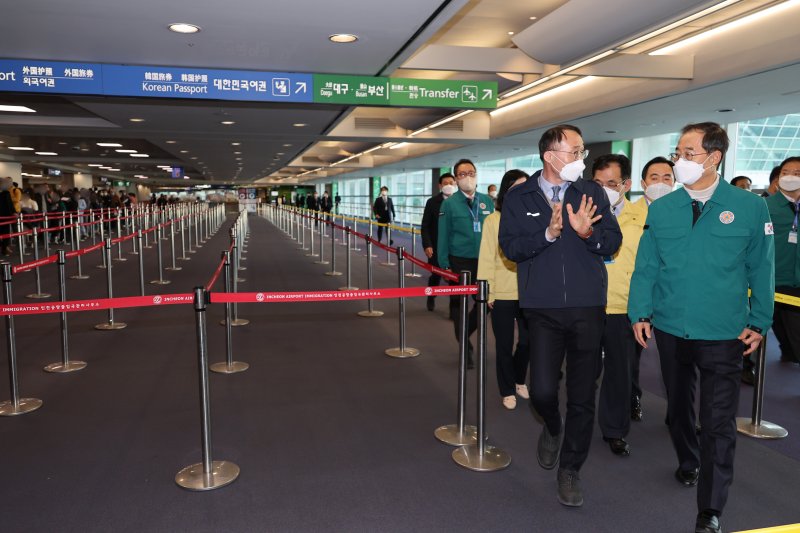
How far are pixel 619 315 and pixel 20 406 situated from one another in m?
4.74

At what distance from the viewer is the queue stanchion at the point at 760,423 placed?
4.23 m

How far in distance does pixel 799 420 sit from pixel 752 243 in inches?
105

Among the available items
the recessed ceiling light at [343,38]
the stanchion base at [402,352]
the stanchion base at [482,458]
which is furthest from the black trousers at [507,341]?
the recessed ceiling light at [343,38]

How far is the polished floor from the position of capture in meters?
3.15

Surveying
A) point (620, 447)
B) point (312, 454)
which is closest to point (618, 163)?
point (620, 447)

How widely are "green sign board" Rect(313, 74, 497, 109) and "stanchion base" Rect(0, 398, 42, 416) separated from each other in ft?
20.0

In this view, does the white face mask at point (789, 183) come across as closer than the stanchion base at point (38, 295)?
Yes

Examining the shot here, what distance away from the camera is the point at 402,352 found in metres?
6.39

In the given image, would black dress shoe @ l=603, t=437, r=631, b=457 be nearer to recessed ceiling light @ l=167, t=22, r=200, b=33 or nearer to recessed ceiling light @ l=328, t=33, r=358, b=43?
recessed ceiling light @ l=328, t=33, r=358, b=43

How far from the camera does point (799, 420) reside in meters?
4.56

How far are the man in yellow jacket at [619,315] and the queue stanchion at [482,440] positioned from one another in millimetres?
773

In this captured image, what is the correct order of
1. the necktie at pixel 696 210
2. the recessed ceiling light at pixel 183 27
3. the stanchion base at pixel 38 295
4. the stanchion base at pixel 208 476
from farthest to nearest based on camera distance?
the stanchion base at pixel 38 295 → the recessed ceiling light at pixel 183 27 → the stanchion base at pixel 208 476 → the necktie at pixel 696 210

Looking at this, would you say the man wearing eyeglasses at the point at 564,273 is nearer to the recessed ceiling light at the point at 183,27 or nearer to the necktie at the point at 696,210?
the necktie at the point at 696,210

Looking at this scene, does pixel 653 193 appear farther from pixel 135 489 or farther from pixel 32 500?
pixel 32 500
